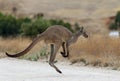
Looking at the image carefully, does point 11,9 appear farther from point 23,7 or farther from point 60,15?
point 60,15

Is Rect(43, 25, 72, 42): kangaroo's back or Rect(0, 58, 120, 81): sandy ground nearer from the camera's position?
Rect(0, 58, 120, 81): sandy ground

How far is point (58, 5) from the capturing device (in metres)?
93.0

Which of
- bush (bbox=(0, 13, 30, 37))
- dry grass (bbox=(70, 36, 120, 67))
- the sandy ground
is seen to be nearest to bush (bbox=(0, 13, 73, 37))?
bush (bbox=(0, 13, 30, 37))

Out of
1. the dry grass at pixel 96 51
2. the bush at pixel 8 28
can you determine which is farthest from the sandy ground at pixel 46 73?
the bush at pixel 8 28

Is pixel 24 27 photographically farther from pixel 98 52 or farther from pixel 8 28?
pixel 98 52

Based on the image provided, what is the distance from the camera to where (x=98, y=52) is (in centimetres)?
2091

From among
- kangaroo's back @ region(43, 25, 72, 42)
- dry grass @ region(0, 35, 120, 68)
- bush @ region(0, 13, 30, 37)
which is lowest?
bush @ region(0, 13, 30, 37)

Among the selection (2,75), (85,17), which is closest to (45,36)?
(2,75)

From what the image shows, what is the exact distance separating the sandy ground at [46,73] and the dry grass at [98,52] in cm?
65

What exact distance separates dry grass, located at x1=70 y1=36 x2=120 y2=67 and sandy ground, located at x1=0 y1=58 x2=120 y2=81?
2.12ft

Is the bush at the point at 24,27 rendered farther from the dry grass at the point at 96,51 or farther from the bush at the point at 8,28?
the dry grass at the point at 96,51

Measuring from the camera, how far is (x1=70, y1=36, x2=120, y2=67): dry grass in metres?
19.6

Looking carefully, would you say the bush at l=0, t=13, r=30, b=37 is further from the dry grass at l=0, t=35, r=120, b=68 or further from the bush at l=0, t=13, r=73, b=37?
the dry grass at l=0, t=35, r=120, b=68

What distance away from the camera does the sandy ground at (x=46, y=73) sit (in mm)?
15266
